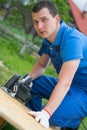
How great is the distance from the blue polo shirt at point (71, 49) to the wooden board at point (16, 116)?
663 mm

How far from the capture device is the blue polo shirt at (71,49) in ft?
13.2

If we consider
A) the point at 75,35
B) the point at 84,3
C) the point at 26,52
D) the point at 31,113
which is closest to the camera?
the point at 31,113

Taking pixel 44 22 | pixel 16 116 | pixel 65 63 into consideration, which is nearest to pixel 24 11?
pixel 44 22

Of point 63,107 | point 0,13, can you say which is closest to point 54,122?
point 63,107

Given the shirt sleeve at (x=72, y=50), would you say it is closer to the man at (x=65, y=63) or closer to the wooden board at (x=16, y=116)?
the man at (x=65, y=63)

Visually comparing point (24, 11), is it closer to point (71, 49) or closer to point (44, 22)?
point (44, 22)

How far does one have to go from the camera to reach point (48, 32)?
429 centimetres

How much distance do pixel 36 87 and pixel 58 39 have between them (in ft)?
2.80

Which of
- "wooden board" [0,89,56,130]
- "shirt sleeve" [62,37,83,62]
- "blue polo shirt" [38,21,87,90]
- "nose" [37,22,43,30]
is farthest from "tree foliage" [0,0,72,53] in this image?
"wooden board" [0,89,56,130]

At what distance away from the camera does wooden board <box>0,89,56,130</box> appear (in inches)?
137

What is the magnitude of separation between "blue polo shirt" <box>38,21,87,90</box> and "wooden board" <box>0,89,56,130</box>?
66 centimetres

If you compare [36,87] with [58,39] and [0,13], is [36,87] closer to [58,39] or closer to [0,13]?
[58,39]

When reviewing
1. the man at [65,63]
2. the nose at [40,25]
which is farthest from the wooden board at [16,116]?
the nose at [40,25]

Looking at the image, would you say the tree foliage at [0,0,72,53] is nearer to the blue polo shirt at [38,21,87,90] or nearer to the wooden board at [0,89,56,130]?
the blue polo shirt at [38,21,87,90]
